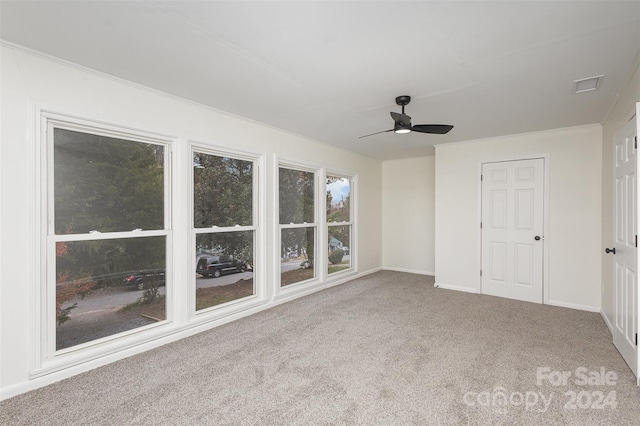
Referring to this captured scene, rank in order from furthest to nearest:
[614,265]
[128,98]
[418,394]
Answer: [614,265] → [128,98] → [418,394]

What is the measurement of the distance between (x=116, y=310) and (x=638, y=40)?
4.61m

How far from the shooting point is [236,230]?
3740 millimetres

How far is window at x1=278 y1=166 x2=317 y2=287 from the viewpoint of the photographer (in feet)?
14.7

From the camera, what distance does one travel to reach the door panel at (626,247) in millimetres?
2393

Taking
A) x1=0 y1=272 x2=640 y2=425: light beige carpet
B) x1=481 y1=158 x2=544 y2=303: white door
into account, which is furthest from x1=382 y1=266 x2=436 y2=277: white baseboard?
x1=0 y1=272 x2=640 y2=425: light beige carpet

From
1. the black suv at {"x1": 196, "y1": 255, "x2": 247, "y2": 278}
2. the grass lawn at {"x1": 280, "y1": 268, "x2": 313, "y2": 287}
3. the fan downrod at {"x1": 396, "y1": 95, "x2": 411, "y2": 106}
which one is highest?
the fan downrod at {"x1": 396, "y1": 95, "x2": 411, "y2": 106}

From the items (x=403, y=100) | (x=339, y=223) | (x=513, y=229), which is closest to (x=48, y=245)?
(x=403, y=100)

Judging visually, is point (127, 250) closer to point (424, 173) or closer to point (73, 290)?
point (73, 290)

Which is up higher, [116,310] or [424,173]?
[424,173]

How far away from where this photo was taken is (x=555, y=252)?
4250 millimetres

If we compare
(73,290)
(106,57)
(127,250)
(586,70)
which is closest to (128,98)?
(106,57)

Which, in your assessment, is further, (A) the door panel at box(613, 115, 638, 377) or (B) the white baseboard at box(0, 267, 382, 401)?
(A) the door panel at box(613, 115, 638, 377)

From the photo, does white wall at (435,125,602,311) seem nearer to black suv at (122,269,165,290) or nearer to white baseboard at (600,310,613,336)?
white baseboard at (600,310,613,336)

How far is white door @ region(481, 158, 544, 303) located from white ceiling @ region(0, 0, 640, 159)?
130 centimetres
